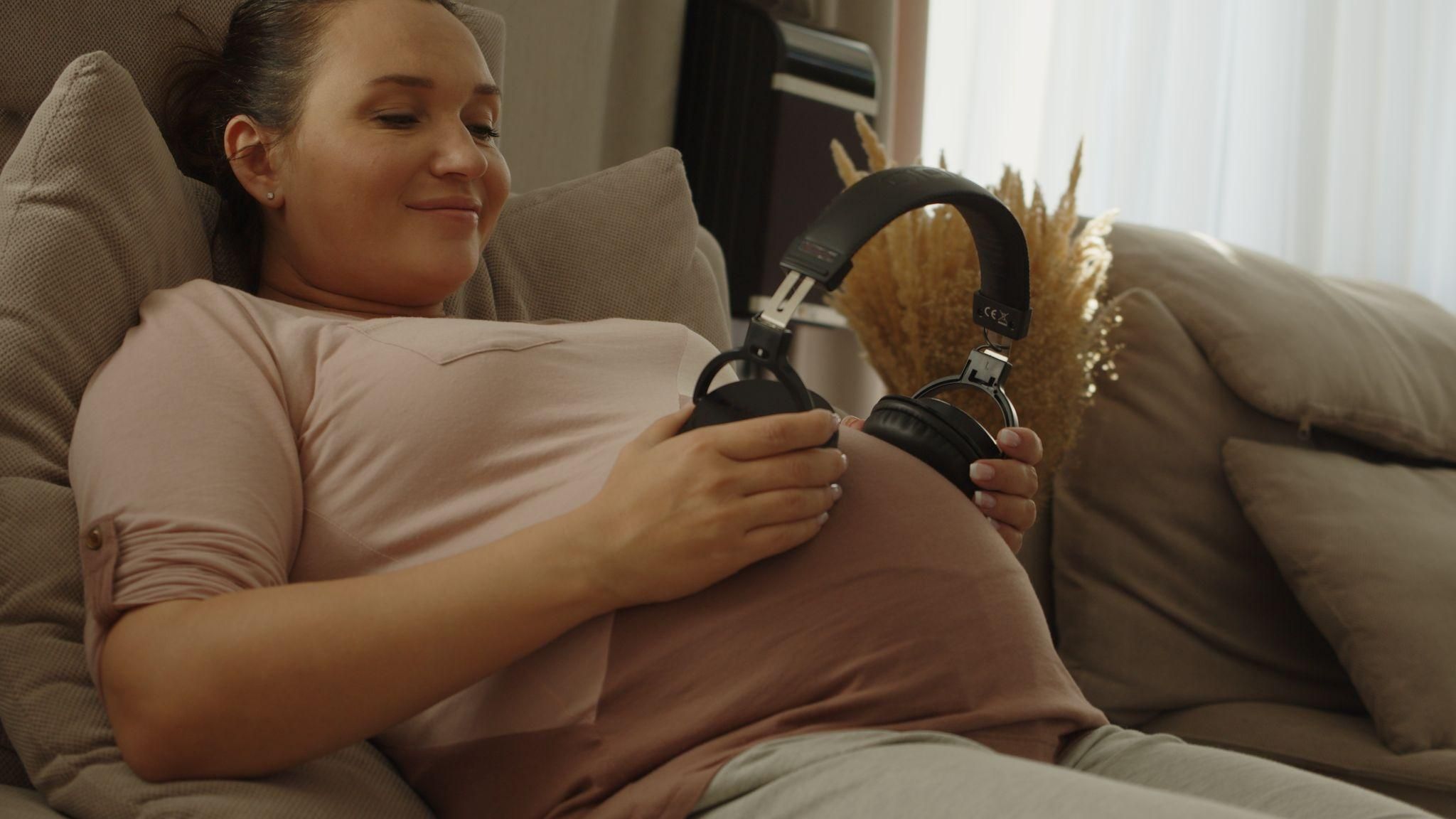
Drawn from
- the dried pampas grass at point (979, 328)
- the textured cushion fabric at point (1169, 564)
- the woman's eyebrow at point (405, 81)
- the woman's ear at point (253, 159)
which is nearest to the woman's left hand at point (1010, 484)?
the woman's eyebrow at point (405, 81)

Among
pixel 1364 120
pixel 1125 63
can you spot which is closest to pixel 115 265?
pixel 1125 63

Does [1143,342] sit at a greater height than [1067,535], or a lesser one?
greater

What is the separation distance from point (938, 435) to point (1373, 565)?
1084 millimetres

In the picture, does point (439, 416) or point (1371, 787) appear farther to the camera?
point (1371, 787)

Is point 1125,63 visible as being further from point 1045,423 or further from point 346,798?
point 346,798

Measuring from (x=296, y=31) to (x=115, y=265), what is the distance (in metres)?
0.30

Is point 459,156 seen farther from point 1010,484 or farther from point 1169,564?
point 1169,564

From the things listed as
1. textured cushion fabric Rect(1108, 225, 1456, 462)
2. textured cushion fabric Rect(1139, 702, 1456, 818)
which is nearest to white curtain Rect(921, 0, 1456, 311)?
textured cushion fabric Rect(1108, 225, 1456, 462)

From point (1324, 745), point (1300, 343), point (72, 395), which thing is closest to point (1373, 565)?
point (1324, 745)

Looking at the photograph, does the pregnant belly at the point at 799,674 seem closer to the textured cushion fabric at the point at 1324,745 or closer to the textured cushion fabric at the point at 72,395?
the textured cushion fabric at the point at 72,395

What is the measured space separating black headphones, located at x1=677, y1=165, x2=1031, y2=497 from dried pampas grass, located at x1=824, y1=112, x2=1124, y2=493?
863mm

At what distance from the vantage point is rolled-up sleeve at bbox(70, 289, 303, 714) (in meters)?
0.74

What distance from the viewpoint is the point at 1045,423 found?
1.83m

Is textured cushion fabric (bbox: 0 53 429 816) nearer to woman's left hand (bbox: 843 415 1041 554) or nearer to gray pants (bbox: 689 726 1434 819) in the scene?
gray pants (bbox: 689 726 1434 819)
